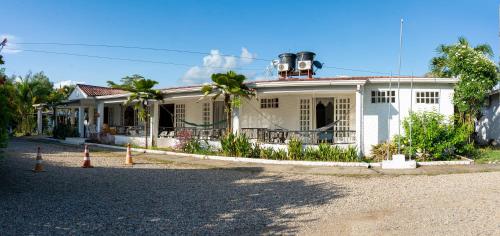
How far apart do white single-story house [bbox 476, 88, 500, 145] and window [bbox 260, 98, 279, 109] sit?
9850 mm

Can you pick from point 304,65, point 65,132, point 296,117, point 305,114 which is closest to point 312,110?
point 305,114

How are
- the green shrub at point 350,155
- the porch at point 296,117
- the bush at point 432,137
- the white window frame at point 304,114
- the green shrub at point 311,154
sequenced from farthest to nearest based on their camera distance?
the white window frame at point 304,114 < the porch at point 296,117 < the green shrub at point 311,154 < the green shrub at point 350,155 < the bush at point 432,137

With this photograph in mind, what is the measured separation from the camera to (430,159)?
12.6 metres

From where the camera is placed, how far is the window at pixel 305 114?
1599 cm

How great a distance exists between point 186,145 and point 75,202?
30.6 ft

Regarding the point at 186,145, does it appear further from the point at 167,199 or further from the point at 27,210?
the point at 27,210

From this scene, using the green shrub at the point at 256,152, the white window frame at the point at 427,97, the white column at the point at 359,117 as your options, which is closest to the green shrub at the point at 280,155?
the green shrub at the point at 256,152

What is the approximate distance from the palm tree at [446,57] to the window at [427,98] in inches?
92.2

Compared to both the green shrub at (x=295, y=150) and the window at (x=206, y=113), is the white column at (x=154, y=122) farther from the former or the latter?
the green shrub at (x=295, y=150)

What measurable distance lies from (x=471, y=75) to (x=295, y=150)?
7.89 m

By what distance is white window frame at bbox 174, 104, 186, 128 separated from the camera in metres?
20.1

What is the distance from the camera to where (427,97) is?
45.0ft

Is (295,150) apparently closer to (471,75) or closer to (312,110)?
(312,110)

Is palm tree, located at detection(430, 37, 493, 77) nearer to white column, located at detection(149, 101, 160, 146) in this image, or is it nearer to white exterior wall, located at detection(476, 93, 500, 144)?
white exterior wall, located at detection(476, 93, 500, 144)
